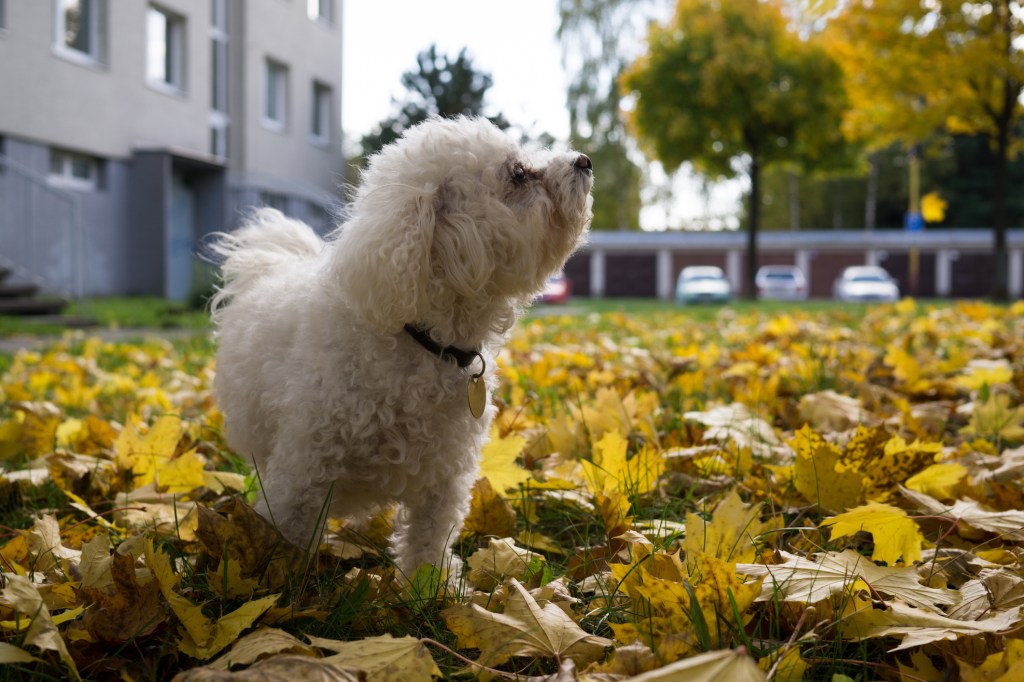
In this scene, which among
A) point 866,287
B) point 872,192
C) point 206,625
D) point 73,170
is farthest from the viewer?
point 872,192

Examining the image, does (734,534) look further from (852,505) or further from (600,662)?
(852,505)

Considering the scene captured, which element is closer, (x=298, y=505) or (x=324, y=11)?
(x=298, y=505)

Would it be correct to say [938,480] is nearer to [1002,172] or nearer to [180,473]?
[180,473]

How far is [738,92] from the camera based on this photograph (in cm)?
2733

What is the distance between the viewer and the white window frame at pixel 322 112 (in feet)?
83.3

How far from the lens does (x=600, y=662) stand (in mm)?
1579

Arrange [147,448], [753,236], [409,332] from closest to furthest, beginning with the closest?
[409,332] → [147,448] → [753,236]

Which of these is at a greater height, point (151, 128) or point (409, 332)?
point (151, 128)

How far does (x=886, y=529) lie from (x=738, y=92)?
27.6 metres

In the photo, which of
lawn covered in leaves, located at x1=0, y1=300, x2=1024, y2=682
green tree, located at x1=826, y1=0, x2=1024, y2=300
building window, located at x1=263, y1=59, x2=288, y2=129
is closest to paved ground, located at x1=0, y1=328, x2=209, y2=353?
lawn covered in leaves, located at x1=0, y1=300, x2=1024, y2=682

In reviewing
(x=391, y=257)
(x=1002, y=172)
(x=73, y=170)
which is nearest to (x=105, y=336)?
(x=391, y=257)

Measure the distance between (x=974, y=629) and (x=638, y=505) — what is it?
109 cm

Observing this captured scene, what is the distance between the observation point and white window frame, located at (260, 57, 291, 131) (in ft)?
75.4

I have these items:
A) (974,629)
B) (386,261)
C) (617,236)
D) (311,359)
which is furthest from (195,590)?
(617,236)
